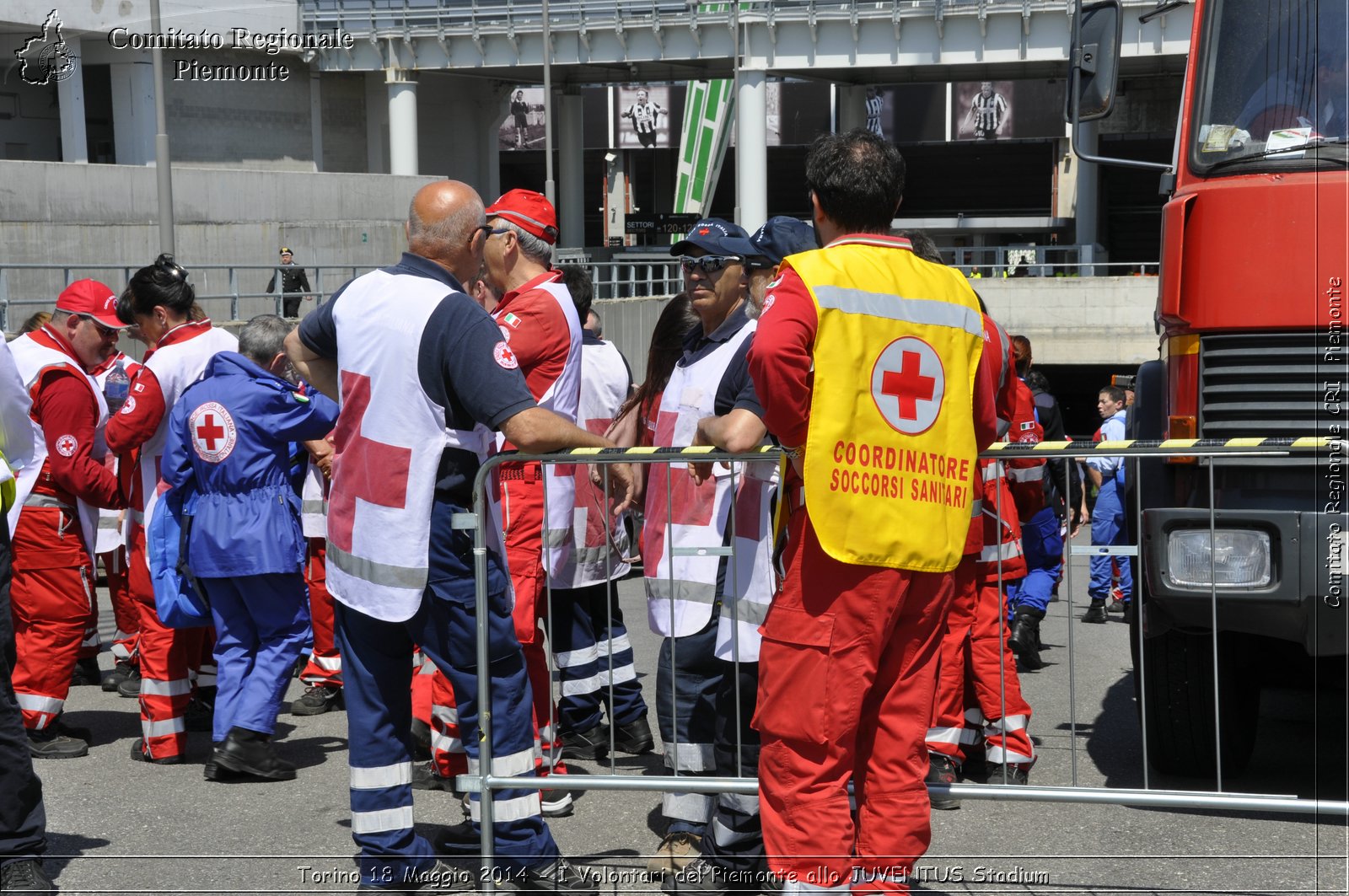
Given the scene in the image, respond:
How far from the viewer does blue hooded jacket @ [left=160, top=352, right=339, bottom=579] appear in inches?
251

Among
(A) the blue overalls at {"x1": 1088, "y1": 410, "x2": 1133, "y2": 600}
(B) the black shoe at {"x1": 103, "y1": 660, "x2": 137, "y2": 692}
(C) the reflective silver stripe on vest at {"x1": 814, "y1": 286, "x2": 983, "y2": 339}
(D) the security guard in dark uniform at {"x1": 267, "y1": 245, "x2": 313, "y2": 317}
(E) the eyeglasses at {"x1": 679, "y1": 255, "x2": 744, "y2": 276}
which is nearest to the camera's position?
(C) the reflective silver stripe on vest at {"x1": 814, "y1": 286, "x2": 983, "y2": 339}

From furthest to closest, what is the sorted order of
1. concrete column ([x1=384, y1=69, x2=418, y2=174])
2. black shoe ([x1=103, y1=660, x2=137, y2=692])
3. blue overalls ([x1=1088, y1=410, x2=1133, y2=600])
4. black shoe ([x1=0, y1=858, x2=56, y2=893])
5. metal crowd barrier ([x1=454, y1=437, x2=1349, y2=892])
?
concrete column ([x1=384, y1=69, x2=418, y2=174])
blue overalls ([x1=1088, y1=410, x2=1133, y2=600])
black shoe ([x1=103, y1=660, x2=137, y2=692])
black shoe ([x1=0, y1=858, x2=56, y2=893])
metal crowd barrier ([x1=454, y1=437, x2=1349, y2=892])

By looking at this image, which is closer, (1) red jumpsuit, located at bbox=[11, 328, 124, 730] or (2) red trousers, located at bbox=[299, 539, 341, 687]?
(1) red jumpsuit, located at bbox=[11, 328, 124, 730]

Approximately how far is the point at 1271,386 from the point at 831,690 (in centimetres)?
231

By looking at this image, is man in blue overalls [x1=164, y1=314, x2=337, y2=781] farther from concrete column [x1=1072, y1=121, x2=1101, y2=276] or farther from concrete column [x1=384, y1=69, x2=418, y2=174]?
concrete column [x1=384, y1=69, x2=418, y2=174]

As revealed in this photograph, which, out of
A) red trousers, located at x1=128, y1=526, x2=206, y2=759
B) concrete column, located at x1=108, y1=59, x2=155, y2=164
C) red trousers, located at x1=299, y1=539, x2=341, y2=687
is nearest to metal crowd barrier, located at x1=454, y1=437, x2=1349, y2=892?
red trousers, located at x1=128, y1=526, x2=206, y2=759

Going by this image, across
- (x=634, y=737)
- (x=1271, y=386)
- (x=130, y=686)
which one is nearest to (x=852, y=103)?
(x=130, y=686)

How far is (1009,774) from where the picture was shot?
6.26 m

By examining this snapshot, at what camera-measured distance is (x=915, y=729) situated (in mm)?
4035

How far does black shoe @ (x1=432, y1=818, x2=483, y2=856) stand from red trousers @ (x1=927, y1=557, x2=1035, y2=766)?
1.80 meters

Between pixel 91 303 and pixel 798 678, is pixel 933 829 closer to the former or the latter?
pixel 798 678

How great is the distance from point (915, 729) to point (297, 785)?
3257mm

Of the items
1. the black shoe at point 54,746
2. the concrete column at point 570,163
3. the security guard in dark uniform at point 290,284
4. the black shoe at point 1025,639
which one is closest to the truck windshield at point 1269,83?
the black shoe at point 1025,639

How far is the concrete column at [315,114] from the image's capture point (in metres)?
45.8
